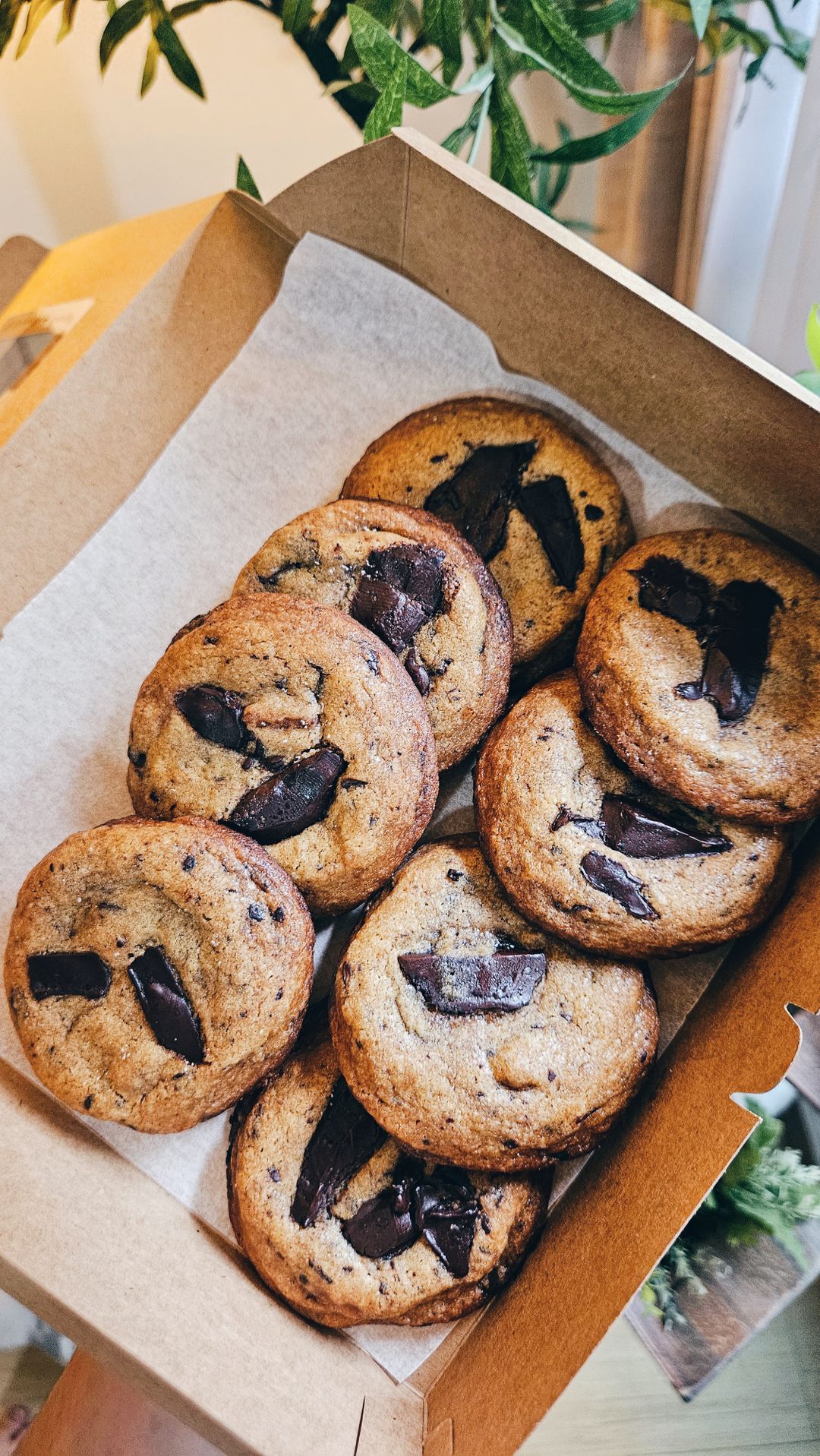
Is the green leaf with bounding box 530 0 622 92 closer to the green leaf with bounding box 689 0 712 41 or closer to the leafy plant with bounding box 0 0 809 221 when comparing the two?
the leafy plant with bounding box 0 0 809 221

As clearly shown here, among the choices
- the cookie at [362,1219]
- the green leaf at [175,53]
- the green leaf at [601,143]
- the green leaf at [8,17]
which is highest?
the green leaf at [601,143]

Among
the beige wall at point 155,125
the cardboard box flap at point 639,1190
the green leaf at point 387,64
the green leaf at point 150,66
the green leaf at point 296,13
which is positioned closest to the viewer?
the cardboard box flap at point 639,1190

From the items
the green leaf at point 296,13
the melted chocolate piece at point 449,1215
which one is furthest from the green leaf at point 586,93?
the melted chocolate piece at point 449,1215

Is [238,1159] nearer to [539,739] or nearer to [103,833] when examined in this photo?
[103,833]

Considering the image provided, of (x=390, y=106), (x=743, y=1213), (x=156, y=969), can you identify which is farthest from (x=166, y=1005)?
(x=390, y=106)

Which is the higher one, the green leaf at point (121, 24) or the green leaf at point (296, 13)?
the green leaf at point (296, 13)

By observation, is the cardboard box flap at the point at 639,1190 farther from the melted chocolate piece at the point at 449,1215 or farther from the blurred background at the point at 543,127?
the blurred background at the point at 543,127

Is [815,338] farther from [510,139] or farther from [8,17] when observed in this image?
[8,17]
